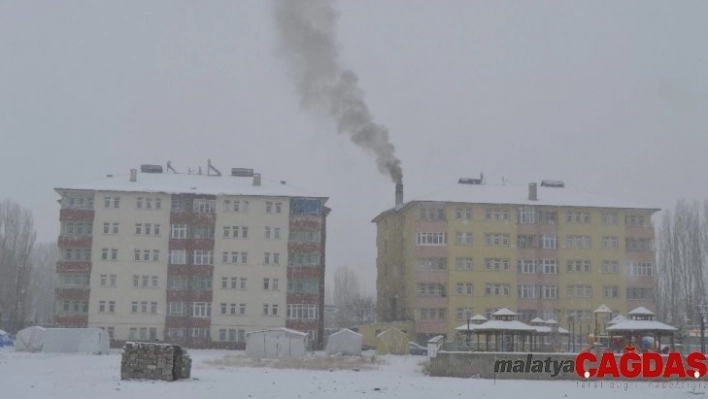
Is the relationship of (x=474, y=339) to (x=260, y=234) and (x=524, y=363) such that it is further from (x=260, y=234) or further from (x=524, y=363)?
(x=524, y=363)

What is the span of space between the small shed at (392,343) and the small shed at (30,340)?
25.5 meters

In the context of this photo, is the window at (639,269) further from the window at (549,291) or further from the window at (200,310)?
the window at (200,310)

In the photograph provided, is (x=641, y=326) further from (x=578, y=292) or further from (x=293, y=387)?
(x=578, y=292)

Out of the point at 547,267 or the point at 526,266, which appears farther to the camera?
the point at 547,267

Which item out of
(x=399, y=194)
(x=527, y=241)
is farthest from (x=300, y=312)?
(x=527, y=241)

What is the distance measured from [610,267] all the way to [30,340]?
51369 millimetres

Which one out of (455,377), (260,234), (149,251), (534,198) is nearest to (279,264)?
(260,234)

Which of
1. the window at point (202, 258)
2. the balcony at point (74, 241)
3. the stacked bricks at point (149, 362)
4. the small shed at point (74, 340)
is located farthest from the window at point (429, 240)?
the stacked bricks at point (149, 362)

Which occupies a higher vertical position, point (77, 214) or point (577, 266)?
point (77, 214)

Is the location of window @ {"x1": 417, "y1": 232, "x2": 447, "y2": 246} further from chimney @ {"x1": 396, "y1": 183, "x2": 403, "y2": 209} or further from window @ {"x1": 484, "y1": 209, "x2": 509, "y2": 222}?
chimney @ {"x1": 396, "y1": 183, "x2": 403, "y2": 209}

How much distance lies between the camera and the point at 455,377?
3744 cm

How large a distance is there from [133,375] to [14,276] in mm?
65182

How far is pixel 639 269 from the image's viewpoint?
8188 cm

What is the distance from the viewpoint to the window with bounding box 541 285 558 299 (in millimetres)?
80062
